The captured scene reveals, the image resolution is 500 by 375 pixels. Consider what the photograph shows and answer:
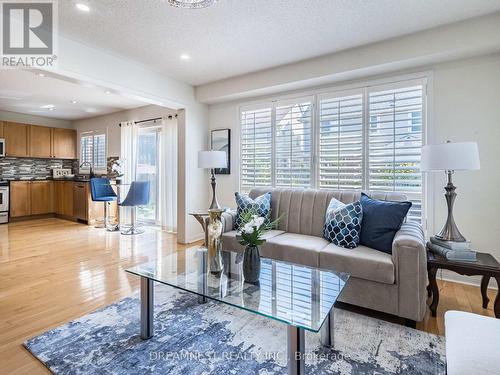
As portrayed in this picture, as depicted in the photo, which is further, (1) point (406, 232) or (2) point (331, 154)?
(2) point (331, 154)

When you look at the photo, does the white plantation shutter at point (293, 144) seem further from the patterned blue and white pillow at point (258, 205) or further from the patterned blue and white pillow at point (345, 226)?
the patterned blue and white pillow at point (345, 226)

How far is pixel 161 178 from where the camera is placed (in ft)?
17.4

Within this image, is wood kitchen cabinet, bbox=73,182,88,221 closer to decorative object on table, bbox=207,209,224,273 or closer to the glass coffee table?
the glass coffee table

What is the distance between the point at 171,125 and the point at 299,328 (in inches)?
178

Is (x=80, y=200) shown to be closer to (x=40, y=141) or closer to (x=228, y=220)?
(x=40, y=141)

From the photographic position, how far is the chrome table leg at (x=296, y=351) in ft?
4.18

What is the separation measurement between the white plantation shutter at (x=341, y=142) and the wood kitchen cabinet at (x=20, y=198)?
6.61 m

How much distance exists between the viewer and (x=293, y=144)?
380 cm

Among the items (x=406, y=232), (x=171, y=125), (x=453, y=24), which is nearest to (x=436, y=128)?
(x=453, y=24)

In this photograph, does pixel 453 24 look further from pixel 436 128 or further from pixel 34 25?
pixel 34 25

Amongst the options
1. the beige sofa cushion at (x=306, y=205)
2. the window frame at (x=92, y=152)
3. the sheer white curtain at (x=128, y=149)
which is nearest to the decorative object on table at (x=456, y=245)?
the beige sofa cushion at (x=306, y=205)

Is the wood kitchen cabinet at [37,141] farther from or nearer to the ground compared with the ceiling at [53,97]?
nearer to the ground

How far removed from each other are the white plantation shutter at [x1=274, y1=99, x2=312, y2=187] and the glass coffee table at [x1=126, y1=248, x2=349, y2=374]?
184 centimetres

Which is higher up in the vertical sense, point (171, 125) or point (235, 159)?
point (171, 125)
